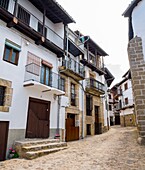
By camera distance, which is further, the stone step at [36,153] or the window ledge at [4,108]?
the window ledge at [4,108]

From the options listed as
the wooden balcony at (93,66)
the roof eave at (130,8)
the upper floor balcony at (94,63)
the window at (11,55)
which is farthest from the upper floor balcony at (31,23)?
the roof eave at (130,8)

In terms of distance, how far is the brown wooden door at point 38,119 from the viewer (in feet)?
26.3

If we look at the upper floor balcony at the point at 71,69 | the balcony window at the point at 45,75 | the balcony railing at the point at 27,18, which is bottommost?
the balcony window at the point at 45,75

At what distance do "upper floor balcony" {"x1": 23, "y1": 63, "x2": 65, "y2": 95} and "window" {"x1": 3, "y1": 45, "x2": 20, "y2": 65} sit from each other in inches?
28.9

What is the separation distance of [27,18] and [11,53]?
269 centimetres

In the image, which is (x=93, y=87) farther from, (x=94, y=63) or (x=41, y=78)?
(x=41, y=78)

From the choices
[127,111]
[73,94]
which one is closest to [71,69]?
[73,94]

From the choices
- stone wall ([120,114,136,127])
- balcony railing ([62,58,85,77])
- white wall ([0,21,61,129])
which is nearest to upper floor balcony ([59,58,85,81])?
balcony railing ([62,58,85,77])

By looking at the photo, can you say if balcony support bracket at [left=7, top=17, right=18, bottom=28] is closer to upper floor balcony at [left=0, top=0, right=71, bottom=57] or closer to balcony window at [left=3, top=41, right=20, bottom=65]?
upper floor balcony at [left=0, top=0, right=71, bottom=57]

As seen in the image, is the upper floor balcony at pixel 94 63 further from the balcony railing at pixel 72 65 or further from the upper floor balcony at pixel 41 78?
the upper floor balcony at pixel 41 78

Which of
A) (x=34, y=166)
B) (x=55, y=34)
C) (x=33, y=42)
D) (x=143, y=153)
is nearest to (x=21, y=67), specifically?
(x=33, y=42)

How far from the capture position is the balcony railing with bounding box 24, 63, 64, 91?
324 inches

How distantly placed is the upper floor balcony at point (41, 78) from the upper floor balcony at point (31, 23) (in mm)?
1605

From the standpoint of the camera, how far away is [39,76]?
349 inches
